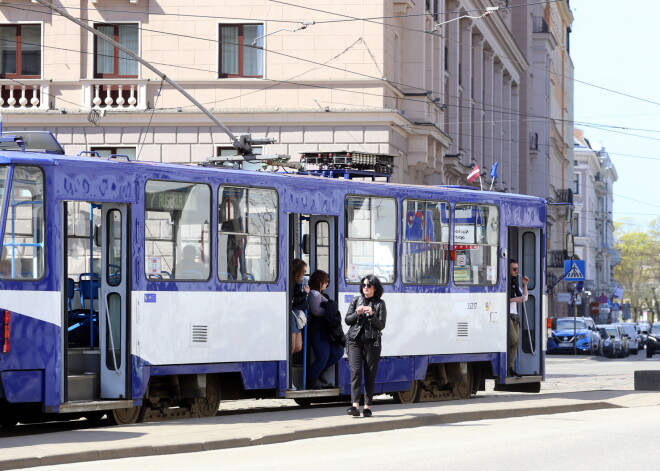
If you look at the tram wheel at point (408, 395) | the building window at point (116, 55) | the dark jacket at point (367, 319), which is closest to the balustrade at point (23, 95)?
the building window at point (116, 55)

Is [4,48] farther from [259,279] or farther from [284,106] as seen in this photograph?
[259,279]

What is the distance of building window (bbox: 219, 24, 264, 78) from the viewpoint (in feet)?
122

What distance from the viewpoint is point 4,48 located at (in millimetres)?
37312

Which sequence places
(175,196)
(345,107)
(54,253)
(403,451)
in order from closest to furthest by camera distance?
(403,451) < (54,253) < (175,196) < (345,107)

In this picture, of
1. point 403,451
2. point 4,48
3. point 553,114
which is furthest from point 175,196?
point 553,114

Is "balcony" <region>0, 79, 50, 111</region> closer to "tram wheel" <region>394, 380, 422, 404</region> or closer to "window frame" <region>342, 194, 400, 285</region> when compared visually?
"tram wheel" <region>394, 380, 422, 404</region>

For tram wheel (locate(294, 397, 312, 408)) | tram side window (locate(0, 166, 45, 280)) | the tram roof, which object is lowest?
tram wheel (locate(294, 397, 312, 408))

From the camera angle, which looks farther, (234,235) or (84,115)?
(84,115)

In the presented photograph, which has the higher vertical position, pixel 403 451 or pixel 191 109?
pixel 191 109

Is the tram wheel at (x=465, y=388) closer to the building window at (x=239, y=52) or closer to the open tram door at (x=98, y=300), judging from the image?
the open tram door at (x=98, y=300)

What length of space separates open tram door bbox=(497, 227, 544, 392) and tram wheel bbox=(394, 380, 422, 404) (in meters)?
2.75

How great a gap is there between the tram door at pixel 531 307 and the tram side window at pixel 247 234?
19.8 ft

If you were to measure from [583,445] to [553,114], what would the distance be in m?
77.2

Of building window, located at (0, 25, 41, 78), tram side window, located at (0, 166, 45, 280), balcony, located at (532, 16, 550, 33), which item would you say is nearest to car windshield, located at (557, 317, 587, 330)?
building window, located at (0, 25, 41, 78)
